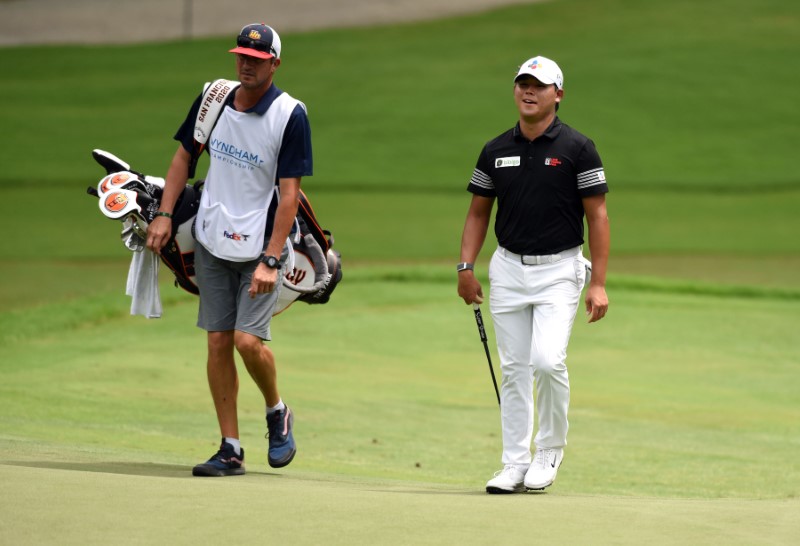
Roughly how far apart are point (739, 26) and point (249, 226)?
38.7 meters

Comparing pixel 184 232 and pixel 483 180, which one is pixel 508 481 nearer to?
pixel 483 180

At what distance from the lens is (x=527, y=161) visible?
257 inches

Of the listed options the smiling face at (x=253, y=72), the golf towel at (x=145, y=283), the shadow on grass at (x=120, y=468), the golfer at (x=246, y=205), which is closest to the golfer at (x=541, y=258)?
the golfer at (x=246, y=205)

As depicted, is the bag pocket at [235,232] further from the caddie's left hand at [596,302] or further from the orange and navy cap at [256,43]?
the caddie's left hand at [596,302]

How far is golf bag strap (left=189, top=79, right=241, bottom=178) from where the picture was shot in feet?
22.2

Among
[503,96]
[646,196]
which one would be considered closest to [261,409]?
[646,196]

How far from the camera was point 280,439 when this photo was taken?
278 inches

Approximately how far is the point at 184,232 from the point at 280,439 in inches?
44.7

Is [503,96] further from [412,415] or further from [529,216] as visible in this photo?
[529,216]

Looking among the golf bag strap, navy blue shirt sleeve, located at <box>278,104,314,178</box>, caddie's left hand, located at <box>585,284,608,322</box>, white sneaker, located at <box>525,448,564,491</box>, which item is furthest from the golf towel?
caddie's left hand, located at <box>585,284,608,322</box>

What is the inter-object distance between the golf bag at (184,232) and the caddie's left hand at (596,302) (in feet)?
4.41

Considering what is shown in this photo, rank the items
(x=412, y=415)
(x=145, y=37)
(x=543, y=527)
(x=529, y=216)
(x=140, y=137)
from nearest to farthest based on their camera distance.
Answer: (x=543, y=527), (x=529, y=216), (x=412, y=415), (x=140, y=137), (x=145, y=37)

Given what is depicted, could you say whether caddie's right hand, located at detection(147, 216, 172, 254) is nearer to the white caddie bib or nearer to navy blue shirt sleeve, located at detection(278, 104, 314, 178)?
the white caddie bib

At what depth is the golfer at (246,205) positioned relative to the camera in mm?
6648
